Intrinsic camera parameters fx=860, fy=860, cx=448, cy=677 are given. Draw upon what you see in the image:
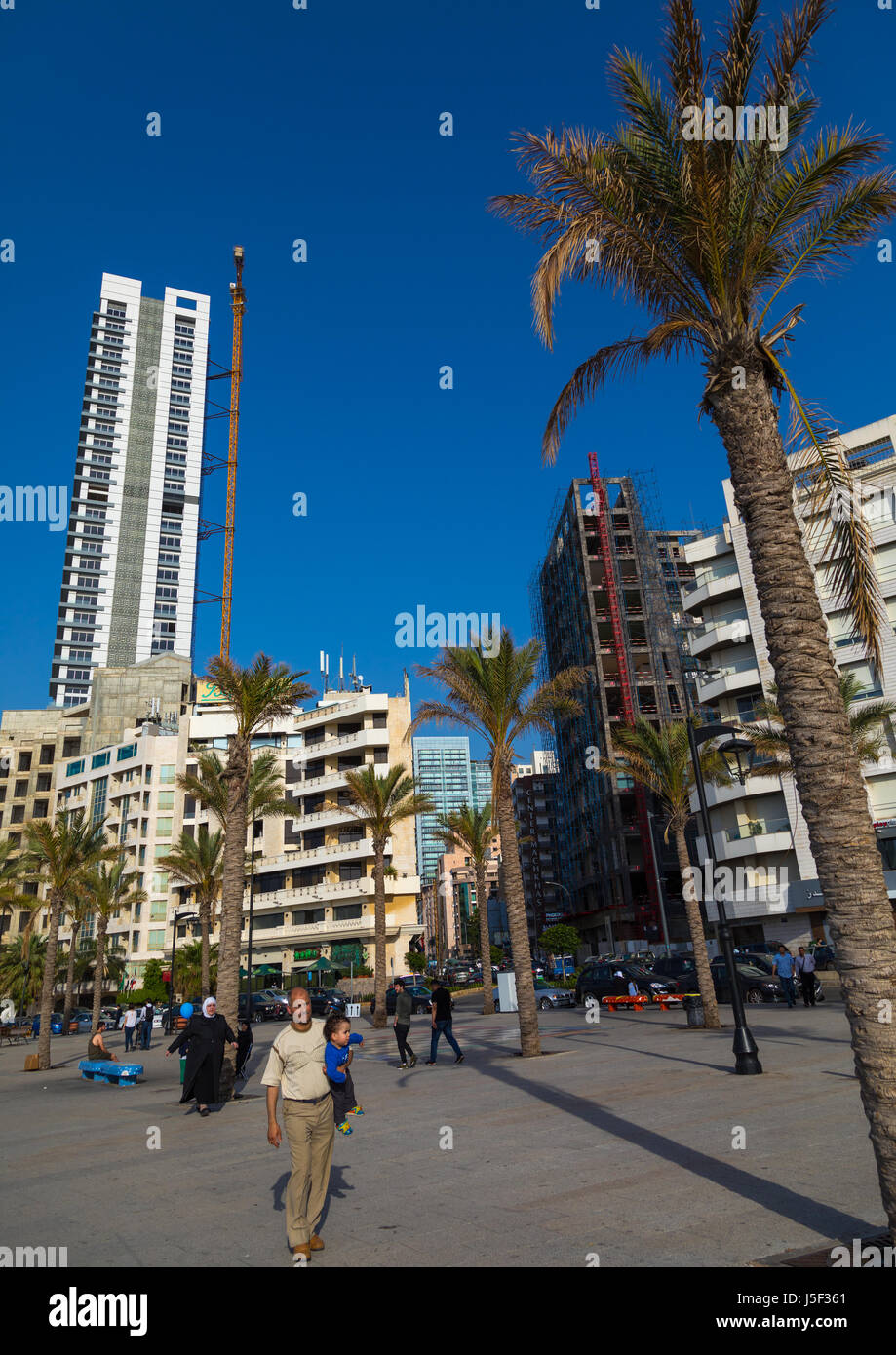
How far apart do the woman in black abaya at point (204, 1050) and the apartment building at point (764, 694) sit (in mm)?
29976

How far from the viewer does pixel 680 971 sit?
30.7 metres

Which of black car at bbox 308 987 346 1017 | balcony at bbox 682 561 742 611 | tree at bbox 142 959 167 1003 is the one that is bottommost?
black car at bbox 308 987 346 1017

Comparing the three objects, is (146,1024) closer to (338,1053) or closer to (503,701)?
(503,701)

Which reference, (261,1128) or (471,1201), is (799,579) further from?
(261,1128)

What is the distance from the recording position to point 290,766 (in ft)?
218

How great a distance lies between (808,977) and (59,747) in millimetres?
84014

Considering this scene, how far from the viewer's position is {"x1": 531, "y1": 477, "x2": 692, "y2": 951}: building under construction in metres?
68.6

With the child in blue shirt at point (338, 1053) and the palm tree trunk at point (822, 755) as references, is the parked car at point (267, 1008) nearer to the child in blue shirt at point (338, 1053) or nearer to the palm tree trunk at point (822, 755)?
the child in blue shirt at point (338, 1053)

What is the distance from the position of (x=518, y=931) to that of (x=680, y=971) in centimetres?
1463

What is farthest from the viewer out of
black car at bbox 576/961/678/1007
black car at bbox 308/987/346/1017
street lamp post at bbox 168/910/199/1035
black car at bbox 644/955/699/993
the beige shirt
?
street lamp post at bbox 168/910/199/1035

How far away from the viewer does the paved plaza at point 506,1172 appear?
217 inches

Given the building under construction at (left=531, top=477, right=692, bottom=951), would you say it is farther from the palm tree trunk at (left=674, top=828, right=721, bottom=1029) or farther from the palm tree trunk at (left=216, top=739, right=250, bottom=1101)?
the palm tree trunk at (left=216, top=739, right=250, bottom=1101)

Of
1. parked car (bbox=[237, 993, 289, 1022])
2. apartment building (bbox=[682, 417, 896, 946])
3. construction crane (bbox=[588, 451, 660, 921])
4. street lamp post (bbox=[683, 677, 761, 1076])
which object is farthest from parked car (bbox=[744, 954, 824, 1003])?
construction crane (bbox=[588, 451, 660, 921])

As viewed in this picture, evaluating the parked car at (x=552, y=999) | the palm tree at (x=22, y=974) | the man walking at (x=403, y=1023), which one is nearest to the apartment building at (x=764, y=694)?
the parked car at (x=552, y=999)
